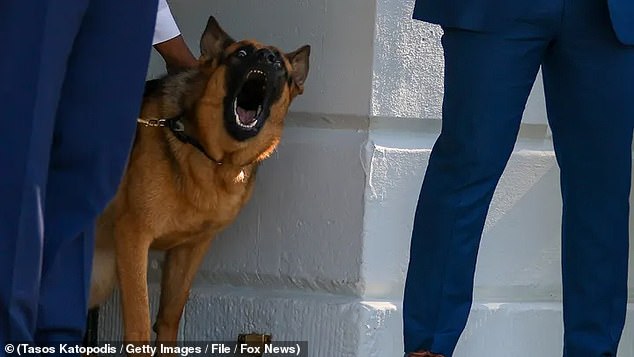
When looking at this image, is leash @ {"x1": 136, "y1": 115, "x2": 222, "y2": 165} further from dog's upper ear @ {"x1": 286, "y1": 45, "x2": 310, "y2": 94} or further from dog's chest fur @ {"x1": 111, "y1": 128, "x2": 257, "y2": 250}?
dog's upper ear @ {"x1": 286, "y1": 45, "x2": 310, "y2": 94}

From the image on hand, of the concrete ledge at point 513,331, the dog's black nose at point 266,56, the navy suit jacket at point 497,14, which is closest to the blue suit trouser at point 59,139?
the navy suit jacket at point 497,14

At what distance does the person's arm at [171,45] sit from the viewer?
4289 millimetres

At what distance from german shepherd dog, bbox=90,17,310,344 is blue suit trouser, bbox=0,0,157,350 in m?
1.59

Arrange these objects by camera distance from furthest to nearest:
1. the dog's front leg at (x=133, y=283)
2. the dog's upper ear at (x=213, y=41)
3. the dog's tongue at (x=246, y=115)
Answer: the dog's tongue at (x=246, y=115)
the dog's upper ear at (x=213, y=41)
the dog's front leg at (x=133, y=283)

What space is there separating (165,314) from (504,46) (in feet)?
6.37

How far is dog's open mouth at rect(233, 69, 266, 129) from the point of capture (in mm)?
4637

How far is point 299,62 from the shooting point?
4.57 metres

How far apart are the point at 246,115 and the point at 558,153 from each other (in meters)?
1.47

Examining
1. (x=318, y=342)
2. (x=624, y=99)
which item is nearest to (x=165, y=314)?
(x=318, y=342)

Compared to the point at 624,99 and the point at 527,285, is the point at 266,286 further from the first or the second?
the point at 624,99

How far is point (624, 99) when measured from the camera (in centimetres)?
351

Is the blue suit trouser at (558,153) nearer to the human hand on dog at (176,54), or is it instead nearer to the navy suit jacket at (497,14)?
the navy suit jacket at (497,14)

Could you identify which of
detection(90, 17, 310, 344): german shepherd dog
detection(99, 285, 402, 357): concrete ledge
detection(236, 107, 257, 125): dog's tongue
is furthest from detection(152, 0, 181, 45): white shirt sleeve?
detection(99, 285, 402, 357): concrete ledge

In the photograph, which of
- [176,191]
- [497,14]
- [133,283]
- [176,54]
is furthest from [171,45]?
[497,14]
